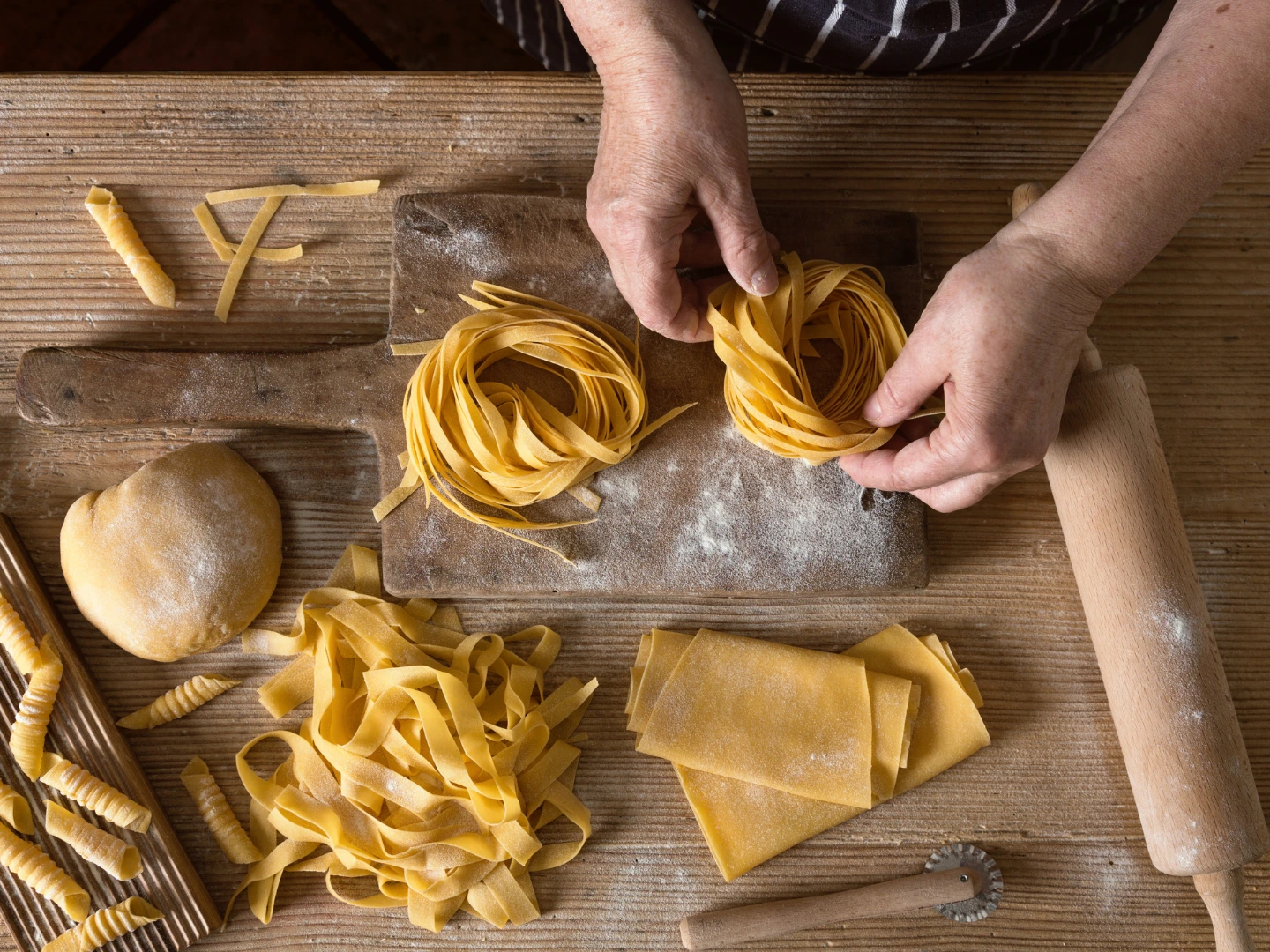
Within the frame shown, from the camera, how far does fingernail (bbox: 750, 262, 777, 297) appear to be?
142cm

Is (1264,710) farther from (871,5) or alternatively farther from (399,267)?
(399,267)

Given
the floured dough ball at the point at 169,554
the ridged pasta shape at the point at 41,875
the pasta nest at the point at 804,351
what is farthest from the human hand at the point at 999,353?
the ridged pasta shape at the point at 41,875

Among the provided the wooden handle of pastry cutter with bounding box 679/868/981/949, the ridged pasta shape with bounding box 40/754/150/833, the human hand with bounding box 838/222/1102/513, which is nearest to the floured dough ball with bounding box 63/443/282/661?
the ridged pasta shape with bounding box 40/754/150/833

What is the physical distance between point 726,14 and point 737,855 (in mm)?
1423

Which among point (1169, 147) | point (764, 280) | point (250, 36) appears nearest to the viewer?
point (1169, 147)

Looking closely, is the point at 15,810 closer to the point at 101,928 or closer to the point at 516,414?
the point at 101,928

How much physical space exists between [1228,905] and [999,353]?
0.99 meters

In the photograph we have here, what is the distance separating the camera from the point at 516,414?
58.7 inches

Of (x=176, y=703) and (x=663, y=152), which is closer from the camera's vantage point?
(x=663, y=152)

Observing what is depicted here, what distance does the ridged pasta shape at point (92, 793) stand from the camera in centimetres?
154

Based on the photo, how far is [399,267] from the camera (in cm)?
158

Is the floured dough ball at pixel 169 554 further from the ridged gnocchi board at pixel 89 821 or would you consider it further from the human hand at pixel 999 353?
the human hand at pixel 999 353

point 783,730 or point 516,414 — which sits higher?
point 516,414

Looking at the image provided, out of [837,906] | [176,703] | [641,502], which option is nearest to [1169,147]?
[641,502]
